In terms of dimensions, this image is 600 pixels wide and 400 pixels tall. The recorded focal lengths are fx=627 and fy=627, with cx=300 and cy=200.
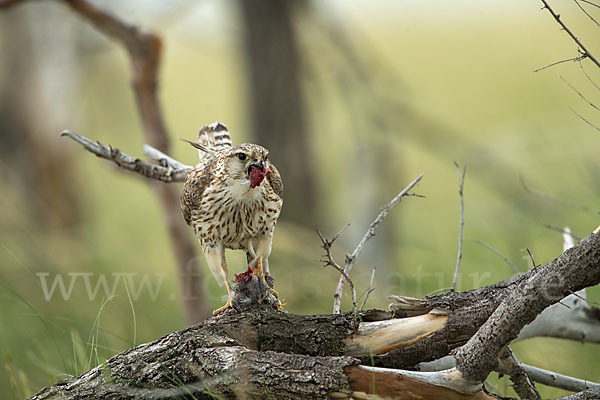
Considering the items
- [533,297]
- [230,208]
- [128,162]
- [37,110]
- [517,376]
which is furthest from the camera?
[37,110]

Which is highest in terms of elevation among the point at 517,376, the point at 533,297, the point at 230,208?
the point at 230,208

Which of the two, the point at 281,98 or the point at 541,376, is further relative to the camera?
the point at 281,98

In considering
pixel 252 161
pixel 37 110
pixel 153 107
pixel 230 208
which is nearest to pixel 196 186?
pixel 230 208

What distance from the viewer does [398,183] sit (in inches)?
251

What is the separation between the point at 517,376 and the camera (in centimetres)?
206

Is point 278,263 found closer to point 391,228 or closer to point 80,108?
point 391,228

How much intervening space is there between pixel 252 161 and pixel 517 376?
1.13 m

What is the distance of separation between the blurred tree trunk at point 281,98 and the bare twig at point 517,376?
4.79 meters

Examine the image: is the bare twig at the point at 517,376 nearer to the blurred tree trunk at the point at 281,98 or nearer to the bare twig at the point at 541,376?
the bare twig at the point at 541,376

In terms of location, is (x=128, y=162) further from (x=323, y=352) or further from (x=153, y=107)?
(x=153, y=107)

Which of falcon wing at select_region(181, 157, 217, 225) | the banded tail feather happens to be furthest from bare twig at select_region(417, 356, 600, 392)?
the banded tail feather

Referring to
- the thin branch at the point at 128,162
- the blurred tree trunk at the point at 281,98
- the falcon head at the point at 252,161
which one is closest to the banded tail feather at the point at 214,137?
the thin branch at the point at 128,162

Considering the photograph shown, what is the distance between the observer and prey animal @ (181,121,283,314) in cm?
227

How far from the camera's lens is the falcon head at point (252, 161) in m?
2.12
